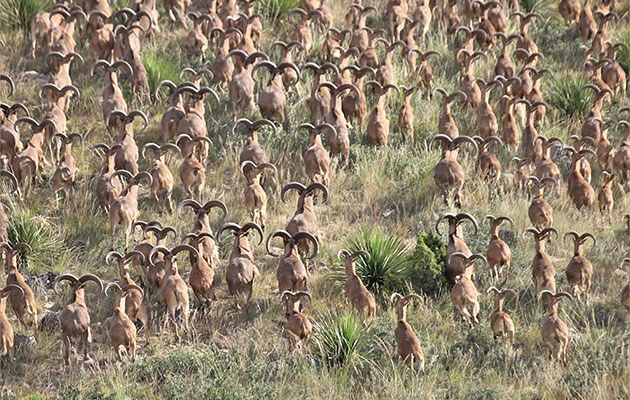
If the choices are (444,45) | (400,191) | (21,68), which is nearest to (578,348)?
(400,191)

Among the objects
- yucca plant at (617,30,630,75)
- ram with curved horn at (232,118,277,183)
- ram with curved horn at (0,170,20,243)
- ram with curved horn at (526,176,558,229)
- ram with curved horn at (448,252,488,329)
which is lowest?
ram with curved horn at (448,252,488,329)

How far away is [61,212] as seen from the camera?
13547 millimetres

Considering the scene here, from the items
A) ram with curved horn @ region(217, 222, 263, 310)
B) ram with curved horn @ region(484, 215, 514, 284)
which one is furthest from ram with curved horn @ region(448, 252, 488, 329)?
ram with curved horn @ region(217, 222, 263, 310)

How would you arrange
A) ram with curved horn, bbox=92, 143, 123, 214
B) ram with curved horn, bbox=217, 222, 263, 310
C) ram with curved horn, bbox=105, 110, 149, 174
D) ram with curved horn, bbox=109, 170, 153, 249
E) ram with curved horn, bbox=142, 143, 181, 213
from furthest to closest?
ram with curved horn, bbox=105, 110, 149, 174 < ram with curved horn, bbox=142, 143, 181, 213 < ram with curved horn, bbox=92, 143, 123, 214 < ram with curved horn, bbox=109, 170, 153, 249 < ram with curved horn, bbox=217, 222, 263, 310

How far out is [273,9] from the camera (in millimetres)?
17547

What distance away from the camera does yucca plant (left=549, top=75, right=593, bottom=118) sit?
15.6 meters

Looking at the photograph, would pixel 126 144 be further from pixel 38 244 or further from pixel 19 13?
pixel 19 13

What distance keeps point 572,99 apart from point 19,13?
6911 millimetres

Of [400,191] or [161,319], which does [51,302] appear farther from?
[400,191]

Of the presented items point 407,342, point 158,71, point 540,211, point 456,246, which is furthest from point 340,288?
point 158,71

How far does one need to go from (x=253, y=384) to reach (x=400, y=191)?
3.64 meters

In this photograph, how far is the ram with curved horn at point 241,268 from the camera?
11.7m

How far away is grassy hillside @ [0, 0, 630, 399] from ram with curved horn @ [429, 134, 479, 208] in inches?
9.0

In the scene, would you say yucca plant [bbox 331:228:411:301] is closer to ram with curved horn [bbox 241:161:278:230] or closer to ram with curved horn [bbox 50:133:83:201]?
ram with curved horn [bbox 241:161:278:230]
